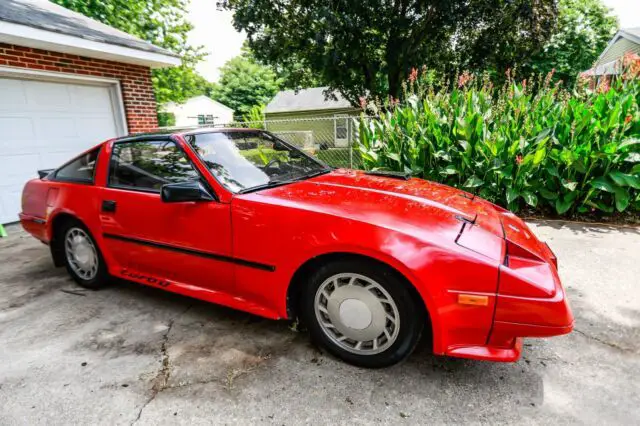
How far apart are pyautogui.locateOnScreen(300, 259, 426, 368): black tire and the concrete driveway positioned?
0.09m

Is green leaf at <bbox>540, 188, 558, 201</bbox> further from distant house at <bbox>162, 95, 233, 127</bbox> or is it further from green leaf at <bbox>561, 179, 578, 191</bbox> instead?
distant house at <bbox>162, 95, 233, 127</bbox>

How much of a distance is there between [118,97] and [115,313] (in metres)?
5.72

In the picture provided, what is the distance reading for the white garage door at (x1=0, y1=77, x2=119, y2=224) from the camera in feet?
18.9

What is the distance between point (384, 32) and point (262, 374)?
14459mm

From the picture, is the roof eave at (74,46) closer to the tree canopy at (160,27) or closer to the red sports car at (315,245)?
the red sports car at (315,245)

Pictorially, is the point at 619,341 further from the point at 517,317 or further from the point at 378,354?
the point at 378,354

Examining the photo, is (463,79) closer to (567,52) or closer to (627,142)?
(627,142)

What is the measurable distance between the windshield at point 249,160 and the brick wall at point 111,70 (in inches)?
197

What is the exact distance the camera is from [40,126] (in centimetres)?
614

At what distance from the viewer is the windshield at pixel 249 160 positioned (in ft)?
8.36

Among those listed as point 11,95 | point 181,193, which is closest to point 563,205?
point 181,193

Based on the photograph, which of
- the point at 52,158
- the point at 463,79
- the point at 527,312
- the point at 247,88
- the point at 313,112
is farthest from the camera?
the point at 247,88

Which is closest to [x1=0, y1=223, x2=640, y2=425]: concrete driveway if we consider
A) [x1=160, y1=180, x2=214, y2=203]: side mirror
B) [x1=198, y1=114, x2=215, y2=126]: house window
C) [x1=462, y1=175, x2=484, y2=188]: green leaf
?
[x1=160, y1=180, x2=214, y2=203]: side mirror

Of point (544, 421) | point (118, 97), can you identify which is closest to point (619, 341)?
point (544, 421)
